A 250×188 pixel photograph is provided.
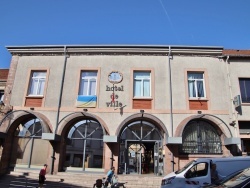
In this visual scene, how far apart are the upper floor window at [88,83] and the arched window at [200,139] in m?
6.96

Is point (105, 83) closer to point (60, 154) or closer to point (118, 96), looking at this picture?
point (118, 96)

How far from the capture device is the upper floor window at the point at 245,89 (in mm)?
16125

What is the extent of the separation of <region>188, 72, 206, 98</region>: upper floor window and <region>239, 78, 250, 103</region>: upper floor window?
2.55m

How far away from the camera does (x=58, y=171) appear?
15.2 meters

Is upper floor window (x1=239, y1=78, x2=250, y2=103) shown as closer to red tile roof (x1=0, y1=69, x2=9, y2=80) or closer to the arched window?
the arched window

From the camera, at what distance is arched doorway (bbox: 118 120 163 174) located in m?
15.8

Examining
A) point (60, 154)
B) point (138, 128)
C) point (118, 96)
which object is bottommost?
point (60, 154)

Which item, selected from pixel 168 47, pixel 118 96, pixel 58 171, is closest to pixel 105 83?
pixel 118 96

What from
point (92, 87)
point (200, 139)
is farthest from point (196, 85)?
point (92, 87)

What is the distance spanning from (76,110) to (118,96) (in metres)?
3.00

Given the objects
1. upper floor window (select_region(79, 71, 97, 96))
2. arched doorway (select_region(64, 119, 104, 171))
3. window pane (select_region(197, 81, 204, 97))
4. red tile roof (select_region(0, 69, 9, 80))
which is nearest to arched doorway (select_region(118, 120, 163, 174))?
arched doorway (select_region(64, 119, 104, 171))

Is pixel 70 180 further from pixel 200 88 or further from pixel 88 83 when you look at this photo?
pixel 200 88


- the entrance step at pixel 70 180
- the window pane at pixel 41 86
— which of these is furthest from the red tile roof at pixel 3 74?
the entrance step at pixel 70 180

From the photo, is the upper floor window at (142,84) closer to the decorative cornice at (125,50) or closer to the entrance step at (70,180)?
the decorative cornice at (125,50)
